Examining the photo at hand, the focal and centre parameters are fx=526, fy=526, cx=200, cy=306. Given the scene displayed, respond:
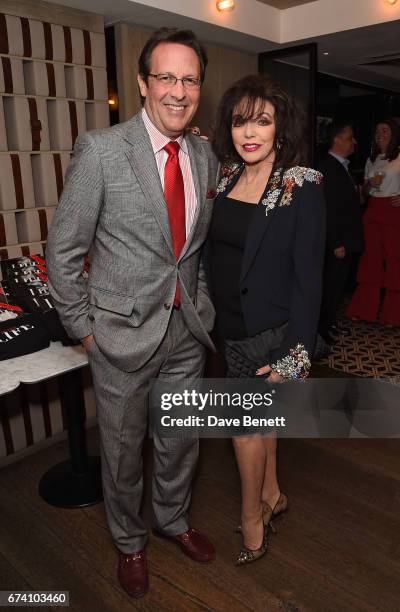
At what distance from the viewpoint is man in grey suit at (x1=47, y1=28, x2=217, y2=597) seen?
5.24 ft

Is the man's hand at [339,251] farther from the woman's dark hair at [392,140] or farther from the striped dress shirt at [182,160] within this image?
the striped dress shirt at [182,160]

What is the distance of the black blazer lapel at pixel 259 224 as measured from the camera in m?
1.69

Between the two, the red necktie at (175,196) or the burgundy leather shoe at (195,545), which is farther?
the burgundy leather shoe at (195,545)

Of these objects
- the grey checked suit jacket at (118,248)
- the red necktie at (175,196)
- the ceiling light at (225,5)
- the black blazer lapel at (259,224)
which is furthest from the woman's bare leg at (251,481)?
the ceiling light at (225,5)

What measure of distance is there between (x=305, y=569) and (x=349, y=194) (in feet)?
9.83

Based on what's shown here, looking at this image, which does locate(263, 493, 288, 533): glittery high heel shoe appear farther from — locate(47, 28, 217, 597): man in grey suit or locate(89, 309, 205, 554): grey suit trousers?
locate(47, 28, 217, 597): man in grey suit

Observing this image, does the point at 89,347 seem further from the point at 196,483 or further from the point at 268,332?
the point at 196,483

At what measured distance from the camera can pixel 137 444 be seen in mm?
1854

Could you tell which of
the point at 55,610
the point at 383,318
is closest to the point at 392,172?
the point at 383,318

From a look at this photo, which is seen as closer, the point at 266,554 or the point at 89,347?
the point at 89,347

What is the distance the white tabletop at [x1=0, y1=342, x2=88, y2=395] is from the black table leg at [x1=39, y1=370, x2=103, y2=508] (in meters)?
0.30

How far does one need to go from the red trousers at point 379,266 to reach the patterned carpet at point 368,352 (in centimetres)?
15

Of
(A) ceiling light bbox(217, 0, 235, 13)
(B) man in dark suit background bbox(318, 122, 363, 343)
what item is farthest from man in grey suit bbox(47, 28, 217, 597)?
(B) man in dark suit background bbox(318, 122, 363, 343)

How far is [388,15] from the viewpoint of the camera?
3.56m
